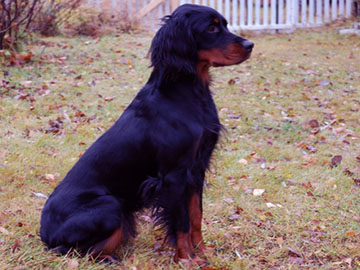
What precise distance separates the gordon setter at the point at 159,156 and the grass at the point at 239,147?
18cm

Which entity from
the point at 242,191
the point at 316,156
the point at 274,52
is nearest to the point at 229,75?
the point at 274,52

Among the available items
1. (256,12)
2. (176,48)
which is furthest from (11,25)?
(256,12)

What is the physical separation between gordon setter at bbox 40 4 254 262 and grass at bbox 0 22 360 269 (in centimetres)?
18

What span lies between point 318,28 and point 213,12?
897 centimetres

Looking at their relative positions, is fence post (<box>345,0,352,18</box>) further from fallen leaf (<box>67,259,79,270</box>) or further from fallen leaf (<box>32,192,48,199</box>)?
fallen leaf (<box>67,259,79,270</box>)

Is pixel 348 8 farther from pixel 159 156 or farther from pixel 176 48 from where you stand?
pixel 159 156

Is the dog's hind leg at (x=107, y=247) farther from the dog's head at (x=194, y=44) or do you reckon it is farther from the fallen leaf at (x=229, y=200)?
the fallen leaf at (x=229, y=200)

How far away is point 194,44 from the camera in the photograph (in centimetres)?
257

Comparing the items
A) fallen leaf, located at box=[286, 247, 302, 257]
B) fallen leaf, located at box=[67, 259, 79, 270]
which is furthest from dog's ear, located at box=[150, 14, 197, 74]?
fallen leaf, located at box=[286, 247, 302, 257]

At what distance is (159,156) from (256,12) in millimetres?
9040

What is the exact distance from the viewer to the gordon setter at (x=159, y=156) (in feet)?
8.21

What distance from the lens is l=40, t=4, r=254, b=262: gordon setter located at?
8.21ft

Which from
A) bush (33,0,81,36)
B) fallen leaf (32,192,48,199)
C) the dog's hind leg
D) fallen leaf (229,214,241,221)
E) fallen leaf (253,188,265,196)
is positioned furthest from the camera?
bush (33,0,81,36)

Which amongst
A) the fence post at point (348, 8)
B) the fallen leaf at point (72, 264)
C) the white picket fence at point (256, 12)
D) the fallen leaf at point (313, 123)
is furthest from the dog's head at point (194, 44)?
the fence post at point (348, 8)
